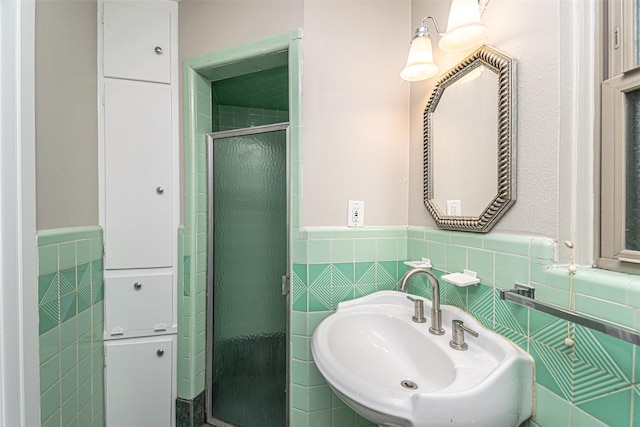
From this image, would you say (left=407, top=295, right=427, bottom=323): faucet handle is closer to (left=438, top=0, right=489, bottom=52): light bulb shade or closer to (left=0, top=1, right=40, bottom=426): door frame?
(left=438, top=0, right=489, bottom=52): light bulb shade

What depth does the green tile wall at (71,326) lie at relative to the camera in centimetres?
108

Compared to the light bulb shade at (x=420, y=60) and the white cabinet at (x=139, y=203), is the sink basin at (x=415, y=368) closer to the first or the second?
the light bulb shade at (x=420, y=60)

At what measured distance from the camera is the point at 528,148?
0.83 m

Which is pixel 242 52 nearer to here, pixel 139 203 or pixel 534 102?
pixel 139 203

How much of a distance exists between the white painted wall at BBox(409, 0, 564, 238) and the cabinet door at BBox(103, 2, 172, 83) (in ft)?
5.04

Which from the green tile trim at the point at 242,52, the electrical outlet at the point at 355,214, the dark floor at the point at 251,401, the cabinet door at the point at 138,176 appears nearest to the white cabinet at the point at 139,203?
the cabinet door at the point at 138,176

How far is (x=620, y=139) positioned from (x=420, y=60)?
0.65 m

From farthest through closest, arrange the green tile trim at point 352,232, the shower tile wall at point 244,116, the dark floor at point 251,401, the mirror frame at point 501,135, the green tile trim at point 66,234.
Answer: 1. the shower tile wall at point 244,116
2. the dark floor at point 251,401
3. the green tile trim at point 352,232
4. the green tile trim at point 66,234
5. the mirror frame at point 501,135

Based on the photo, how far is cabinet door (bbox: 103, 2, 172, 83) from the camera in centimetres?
145

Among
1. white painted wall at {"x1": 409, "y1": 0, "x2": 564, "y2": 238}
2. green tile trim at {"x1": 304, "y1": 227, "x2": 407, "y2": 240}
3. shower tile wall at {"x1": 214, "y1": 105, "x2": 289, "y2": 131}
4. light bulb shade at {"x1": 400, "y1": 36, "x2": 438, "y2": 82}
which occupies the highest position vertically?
shower tile wall at {"x1": 214, "y1": 105, "x2": 289, "y2": 131}

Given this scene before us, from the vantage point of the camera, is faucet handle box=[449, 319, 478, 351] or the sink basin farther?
faucet handle box=[449, 319, 478, 351]

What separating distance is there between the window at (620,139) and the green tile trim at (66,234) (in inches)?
69.2

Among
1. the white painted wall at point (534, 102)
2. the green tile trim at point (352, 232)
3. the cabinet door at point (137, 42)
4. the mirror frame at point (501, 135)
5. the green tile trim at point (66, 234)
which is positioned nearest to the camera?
the white painted wall at point (534, 102)

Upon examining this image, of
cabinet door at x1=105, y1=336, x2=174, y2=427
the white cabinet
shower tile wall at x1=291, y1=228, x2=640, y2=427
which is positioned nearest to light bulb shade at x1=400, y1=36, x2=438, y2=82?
shower tile wall at x1=291, y1=228, x2=640, y2=427
